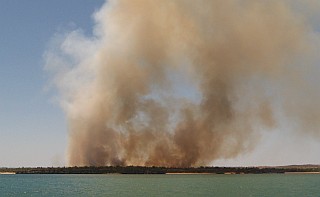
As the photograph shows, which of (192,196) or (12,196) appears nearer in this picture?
(192,196)

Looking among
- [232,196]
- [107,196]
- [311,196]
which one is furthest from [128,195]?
[311,196]

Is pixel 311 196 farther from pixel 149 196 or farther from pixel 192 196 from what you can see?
pixel 149 196

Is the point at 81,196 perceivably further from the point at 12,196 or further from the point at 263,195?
the point at 263,195

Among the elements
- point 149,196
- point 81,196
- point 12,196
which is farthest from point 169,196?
point 12,196

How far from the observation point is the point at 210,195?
80.2 m

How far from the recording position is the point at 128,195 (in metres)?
81.6

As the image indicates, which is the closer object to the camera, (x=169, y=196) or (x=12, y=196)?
(x=169, y=196)

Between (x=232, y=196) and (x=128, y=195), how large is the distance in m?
18.2

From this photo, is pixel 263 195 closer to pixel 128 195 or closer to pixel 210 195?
pixel 210 195

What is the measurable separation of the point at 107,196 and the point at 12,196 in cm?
1816

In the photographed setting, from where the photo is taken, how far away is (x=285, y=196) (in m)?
79.2

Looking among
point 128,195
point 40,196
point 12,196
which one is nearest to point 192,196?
point 128,195

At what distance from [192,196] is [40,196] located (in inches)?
1070

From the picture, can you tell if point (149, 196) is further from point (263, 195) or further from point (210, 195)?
point (263, 195)
